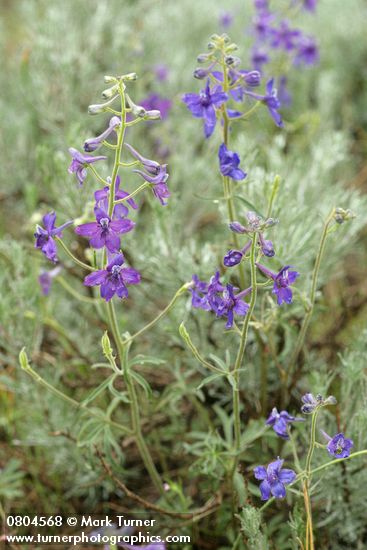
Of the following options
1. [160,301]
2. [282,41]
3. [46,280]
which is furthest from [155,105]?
[46,280]

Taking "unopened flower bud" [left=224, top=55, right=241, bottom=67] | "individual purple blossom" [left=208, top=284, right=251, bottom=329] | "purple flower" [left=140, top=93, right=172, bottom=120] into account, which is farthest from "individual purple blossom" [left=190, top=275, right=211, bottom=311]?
"purple flower" [left=140, top=93, right=172, bottom=120]

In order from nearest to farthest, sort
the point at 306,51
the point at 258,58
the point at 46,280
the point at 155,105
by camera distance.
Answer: the point at 46,280 < the point at 258,58 < the point at 306,51 < the point at 155,105

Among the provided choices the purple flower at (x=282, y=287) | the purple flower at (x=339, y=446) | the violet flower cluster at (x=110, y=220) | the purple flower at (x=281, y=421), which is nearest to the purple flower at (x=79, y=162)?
the violet flower cluster at (x=110, y=220)

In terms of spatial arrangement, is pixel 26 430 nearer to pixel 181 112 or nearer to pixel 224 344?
pixel 224 344

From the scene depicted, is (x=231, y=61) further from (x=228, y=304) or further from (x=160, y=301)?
(x=160, y=301)

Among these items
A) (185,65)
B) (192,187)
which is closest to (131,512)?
(192,187)

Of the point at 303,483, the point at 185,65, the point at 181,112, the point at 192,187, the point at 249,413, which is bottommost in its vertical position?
the point at 303,483
